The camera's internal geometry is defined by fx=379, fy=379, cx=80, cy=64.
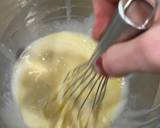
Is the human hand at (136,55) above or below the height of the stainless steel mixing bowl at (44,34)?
above

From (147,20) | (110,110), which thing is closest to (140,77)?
(110,110)

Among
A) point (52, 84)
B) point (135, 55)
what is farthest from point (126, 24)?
point (52, 84)

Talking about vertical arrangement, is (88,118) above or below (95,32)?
below

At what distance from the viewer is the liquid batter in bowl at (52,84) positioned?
750mm

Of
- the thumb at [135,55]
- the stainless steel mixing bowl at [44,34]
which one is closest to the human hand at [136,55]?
the thumb at [135,55]

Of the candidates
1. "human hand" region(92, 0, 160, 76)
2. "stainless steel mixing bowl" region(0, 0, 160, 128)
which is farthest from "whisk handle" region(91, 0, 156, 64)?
"stainless steel mixing bowl" region(0, 0, 160, 128)

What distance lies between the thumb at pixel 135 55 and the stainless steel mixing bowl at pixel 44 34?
27cm

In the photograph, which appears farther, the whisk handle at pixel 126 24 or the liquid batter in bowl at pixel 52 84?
the liquid batter in bowl at pixel 52 84

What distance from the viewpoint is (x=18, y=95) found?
76 centimetres

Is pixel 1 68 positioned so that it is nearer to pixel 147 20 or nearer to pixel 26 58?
pixel 26 58

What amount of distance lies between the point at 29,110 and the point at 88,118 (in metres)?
0.12

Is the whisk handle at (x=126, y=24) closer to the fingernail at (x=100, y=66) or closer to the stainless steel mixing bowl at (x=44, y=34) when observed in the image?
the fingernail at (x=100, y=66)

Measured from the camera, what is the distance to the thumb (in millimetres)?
408

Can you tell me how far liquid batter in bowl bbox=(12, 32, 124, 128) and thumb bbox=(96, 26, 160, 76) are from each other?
1.01 feet
